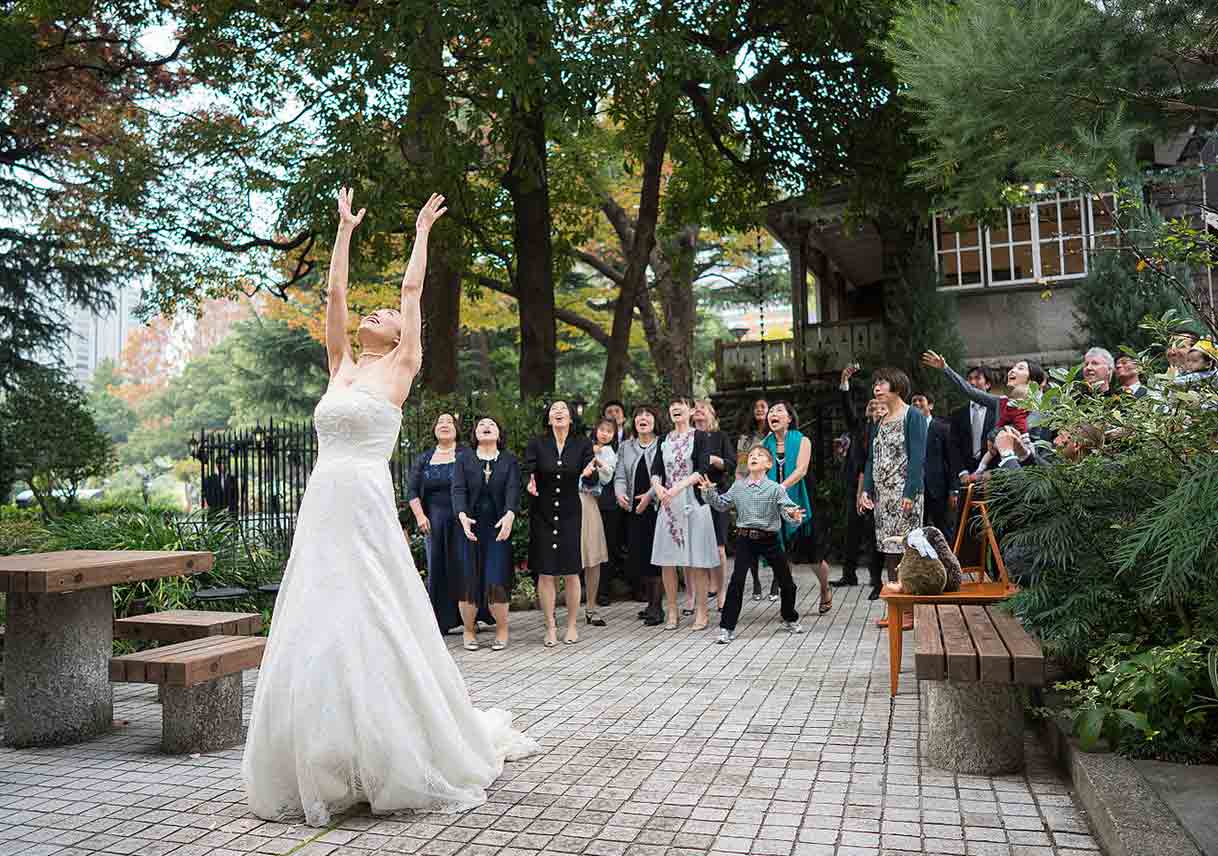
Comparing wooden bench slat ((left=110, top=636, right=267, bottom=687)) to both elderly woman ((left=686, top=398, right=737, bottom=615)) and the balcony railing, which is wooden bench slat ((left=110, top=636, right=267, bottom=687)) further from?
the balcony railing

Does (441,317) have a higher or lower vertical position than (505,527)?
higher

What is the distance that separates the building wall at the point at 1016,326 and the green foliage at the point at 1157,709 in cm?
1547

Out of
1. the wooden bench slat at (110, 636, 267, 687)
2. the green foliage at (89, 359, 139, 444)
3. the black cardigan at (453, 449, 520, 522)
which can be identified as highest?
the green foliage at (89, 359, 139, 444)

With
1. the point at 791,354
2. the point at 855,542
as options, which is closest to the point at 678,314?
the point at 791,354

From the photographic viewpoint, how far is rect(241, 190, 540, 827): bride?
4402 mm

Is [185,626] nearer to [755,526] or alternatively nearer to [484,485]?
[484,485]

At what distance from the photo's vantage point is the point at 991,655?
14.9 ft

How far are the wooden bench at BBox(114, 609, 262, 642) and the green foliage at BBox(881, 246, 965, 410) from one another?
13549 mm

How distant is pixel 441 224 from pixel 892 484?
29.8 ft

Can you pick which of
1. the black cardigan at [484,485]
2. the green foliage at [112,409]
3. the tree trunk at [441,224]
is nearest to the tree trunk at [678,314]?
the tree trunk at [441,224]

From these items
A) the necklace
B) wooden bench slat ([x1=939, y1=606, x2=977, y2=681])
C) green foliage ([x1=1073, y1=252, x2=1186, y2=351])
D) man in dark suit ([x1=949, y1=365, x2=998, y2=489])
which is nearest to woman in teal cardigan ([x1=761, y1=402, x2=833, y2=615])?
man in dark suit ([x1=949, y1=365, x2=998, y2=489])

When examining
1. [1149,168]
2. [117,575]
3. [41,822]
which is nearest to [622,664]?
[117,575]

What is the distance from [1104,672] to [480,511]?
5.67m

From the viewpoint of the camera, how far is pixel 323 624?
14.7 ft
